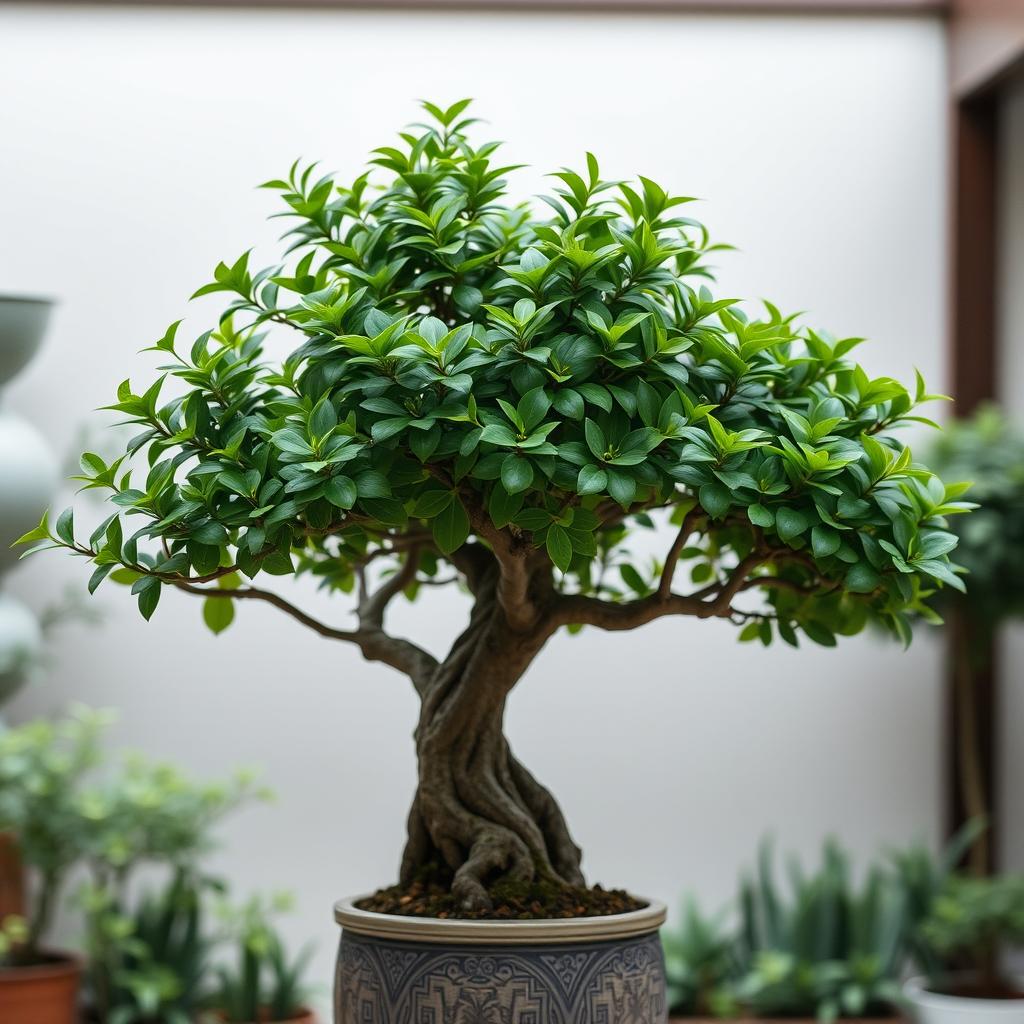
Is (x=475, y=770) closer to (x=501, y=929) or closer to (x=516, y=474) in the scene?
(x=501, y=929)

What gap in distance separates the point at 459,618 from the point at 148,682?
0.85 metres

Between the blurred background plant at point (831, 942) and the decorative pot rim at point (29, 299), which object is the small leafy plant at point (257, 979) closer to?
the blurred background plant at point (831, 942)

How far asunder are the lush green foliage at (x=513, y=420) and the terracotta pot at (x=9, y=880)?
2.23m

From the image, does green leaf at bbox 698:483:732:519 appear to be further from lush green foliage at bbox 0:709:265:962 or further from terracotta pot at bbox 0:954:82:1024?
terracotta pot at bbox 0:954:82:1024

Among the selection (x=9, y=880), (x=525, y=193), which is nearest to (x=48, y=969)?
(x=9, y=880)

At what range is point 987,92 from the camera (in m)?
3.84

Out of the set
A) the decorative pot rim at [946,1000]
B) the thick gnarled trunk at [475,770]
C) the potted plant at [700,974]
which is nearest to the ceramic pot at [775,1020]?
the potted plant at [700,974]

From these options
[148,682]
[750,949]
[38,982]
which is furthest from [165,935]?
[750,949]

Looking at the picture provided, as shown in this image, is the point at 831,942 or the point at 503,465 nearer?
the point at 503,465

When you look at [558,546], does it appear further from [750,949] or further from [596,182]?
[750,949]

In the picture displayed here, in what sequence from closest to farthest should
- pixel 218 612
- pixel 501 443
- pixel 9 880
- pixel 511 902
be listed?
pixel 501 443, pixel 511 902, pixel 218 612, pixel 9 880

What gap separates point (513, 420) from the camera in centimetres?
110

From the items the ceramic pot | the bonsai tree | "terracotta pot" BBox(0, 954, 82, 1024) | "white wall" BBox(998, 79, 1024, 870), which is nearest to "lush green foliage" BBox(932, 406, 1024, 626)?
"white wall" BBox(998, 79, 1024, 870)

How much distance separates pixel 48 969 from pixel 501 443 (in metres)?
2.54
